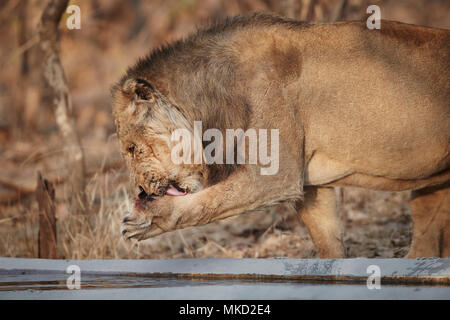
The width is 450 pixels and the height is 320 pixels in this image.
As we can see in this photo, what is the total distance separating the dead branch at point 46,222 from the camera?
5754mm

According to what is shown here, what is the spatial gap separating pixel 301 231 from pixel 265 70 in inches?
123

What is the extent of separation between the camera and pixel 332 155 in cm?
465

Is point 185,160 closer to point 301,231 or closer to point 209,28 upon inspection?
point 209,28

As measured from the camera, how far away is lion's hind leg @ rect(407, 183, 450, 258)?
521cm

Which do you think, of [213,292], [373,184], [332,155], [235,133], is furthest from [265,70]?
[213,292]

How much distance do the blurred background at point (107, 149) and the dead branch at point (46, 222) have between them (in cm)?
14

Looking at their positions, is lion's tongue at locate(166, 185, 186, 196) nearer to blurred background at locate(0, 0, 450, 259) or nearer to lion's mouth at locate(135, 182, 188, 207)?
lion's mouth at locate(135, 182, 188, 207)

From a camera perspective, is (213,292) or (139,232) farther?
(139,232)

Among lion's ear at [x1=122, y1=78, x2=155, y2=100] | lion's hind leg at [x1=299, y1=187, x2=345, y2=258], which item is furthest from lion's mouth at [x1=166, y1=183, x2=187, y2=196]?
lion's hind leg at [x1=299, y1=187, x2=345, y2=258]

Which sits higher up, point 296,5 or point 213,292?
point 296,5

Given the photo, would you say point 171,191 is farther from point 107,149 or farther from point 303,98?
point 107,149

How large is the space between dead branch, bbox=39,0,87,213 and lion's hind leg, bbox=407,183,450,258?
331 cm

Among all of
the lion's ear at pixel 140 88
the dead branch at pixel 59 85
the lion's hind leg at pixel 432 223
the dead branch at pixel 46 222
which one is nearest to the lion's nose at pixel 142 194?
the lion's ear at pixel 140 88

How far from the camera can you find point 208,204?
4.21 metres
